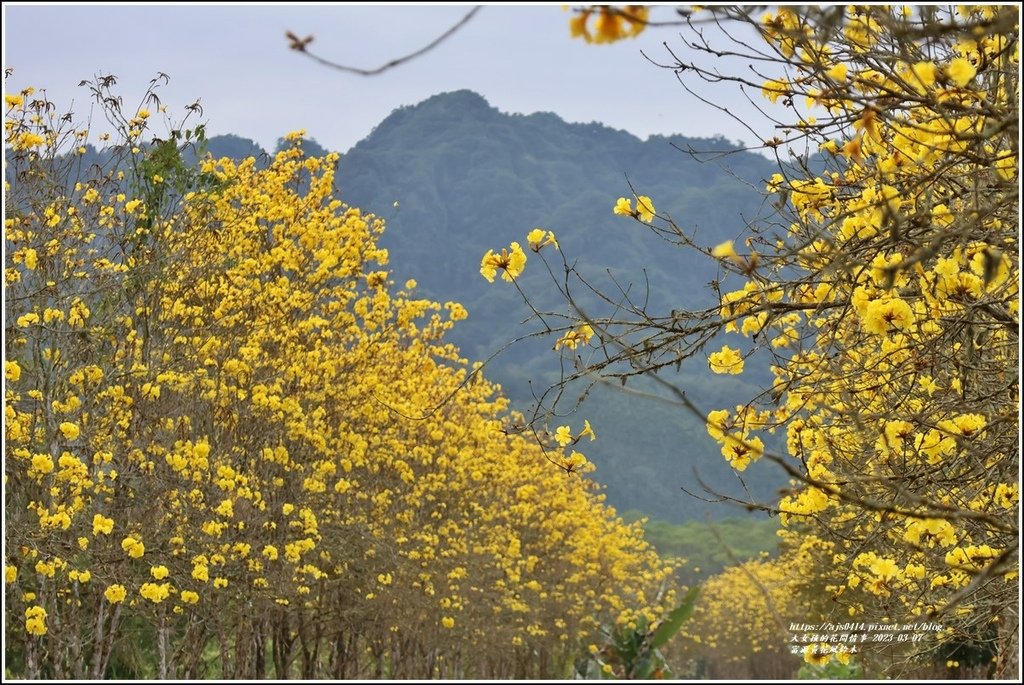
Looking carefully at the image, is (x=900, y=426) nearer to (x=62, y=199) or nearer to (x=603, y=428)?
(x=62, y=199)

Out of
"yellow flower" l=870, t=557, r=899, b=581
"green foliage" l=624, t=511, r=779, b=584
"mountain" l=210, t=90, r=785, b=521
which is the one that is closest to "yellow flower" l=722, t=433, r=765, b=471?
"yellow flower" l=870, t=557, r=899, b=581

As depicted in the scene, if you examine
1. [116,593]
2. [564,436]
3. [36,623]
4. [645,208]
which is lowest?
[36,623]

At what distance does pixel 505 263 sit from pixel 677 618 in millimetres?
1469

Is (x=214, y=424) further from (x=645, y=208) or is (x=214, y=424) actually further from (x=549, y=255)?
(x=549, y=255)

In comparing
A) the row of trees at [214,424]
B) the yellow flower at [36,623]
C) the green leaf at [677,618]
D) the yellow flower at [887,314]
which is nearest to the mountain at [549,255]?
the row of trees at [214,424]

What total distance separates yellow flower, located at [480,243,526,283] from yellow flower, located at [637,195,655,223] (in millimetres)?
486

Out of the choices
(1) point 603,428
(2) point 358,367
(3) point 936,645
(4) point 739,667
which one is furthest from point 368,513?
(1) point 603,428

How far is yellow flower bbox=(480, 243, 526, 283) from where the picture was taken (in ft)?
11.6

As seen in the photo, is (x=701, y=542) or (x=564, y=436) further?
(x=701, y=542)

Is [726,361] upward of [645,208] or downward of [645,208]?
downward

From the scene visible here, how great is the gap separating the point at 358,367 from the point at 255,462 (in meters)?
1.55

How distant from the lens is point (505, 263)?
3559mm

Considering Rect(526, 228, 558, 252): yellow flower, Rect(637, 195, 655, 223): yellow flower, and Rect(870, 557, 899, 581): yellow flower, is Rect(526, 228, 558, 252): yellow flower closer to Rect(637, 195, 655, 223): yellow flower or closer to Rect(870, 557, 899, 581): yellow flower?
Rect(637, 195, 655, 223): yellow flower

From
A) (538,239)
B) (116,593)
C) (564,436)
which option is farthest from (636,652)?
(116,593)
